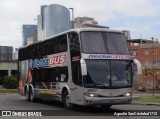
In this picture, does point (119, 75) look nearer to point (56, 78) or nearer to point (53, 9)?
point (56, 78)

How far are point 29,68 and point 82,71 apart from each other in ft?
35.9

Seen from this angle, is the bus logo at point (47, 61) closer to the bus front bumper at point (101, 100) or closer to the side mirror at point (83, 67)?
the side mirror at point (83, 67)

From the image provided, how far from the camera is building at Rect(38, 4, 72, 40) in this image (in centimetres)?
5316

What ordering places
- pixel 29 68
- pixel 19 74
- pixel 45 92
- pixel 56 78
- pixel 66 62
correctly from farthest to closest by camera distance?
pixel 19 74 → pixel 29 68 → pixel 45 92 → pixel 56 78 → pixel 66 62

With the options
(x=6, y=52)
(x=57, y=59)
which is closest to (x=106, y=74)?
(x=57, y=59)

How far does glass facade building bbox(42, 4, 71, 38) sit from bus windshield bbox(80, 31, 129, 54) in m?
30.8

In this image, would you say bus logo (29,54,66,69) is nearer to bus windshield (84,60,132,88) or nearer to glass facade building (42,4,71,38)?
bus windshield (84,60,132,88)

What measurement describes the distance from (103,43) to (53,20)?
34.8m

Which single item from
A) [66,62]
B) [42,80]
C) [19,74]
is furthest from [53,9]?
[66,62]

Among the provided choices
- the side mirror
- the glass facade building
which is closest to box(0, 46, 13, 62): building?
the glass facade building

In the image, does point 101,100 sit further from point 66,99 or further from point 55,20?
point 55,20

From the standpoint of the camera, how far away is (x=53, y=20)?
5453 centimetres

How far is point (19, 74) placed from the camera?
33094 mm

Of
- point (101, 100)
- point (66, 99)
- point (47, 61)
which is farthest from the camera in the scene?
point (47, 61)
